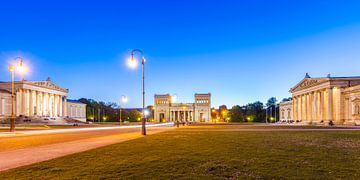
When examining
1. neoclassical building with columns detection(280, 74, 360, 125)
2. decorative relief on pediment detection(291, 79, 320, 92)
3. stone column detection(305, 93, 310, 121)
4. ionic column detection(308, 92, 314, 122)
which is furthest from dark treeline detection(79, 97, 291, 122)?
neoclassical building with columns detection(280, 74, 360, 125)

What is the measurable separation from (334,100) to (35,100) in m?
100

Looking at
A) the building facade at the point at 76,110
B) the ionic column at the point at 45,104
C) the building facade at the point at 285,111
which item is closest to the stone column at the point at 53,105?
the ionic column at the point at 45,104

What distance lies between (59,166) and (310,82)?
10869cm

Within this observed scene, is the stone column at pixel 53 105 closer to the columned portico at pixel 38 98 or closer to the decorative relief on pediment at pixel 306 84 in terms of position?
the columned portico at pixel 38 98

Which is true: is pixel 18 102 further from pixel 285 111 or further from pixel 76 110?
pixel 285 111

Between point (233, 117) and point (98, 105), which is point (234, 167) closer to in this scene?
point (233, 117)

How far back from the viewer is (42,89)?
412 feet

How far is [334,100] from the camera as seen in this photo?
95.0 metres

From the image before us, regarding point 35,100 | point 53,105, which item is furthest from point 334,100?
point 53,105

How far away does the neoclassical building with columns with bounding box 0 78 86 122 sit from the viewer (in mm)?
113069

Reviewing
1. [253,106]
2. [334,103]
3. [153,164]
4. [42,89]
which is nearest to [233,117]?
[253,106]

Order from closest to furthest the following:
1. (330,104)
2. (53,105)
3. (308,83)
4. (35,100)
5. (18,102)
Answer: (330,104), (308,83), (18,102), (35,100), (53,105)

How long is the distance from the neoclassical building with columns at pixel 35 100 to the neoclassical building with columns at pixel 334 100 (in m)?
85.7

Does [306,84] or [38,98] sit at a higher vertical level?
[306,84]
